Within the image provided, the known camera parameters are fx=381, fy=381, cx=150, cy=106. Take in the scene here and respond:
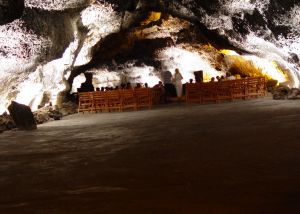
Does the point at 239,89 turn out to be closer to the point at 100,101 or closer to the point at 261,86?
the point at 261,86

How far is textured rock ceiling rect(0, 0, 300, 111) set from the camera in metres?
12.9

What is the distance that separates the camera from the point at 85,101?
15.9 m

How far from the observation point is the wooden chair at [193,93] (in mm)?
15586

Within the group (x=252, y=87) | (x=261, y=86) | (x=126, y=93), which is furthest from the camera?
(x=261, y=86)

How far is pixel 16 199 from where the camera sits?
374 cm

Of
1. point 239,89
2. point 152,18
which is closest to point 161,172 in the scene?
point 239,89

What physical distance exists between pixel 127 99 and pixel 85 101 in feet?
6.05

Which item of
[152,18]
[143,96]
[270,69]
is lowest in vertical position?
[143,96]

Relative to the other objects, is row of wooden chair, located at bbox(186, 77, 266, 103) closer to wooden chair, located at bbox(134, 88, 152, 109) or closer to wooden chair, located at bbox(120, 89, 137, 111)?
wooden chair, located at bbox(134, 88, 152, 109)

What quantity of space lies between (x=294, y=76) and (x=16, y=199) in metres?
16.2

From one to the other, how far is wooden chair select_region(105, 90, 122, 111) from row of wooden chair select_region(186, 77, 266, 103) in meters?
2.88

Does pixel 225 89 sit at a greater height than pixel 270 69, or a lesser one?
lesser

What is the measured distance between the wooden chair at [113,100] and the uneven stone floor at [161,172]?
7911 millimetres

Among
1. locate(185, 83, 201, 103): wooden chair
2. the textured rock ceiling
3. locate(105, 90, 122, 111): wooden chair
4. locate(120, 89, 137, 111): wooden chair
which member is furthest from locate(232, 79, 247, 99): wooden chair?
locate(105, 90, 122, 111): wooden chair
